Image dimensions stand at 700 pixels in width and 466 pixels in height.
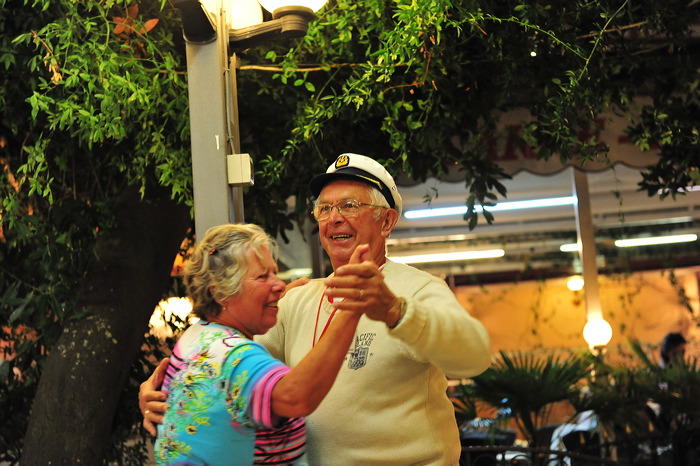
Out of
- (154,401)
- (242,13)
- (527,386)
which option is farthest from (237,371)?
(527,386)

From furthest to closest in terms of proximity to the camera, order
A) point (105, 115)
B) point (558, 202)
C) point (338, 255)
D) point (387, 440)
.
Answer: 1. point (558, 202)
2. point (105, 115)
3. point (338, 255)
4. point (387, 440)

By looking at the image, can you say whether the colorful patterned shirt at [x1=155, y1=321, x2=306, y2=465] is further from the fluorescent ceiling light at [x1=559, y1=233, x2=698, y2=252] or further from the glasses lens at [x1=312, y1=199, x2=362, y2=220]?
the fluorescent ceiling light at [x1=559, y1=233, x2=698, y2=252]

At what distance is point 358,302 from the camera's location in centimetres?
189

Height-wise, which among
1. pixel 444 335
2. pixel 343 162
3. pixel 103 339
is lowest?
pixel 444 335

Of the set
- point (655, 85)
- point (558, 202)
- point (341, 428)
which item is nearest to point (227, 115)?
point (341, 428)

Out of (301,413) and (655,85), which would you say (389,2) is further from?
(301,413)

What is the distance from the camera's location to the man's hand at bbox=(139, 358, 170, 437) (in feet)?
7.23

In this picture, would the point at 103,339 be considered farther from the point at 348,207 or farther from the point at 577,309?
the point at 577,309

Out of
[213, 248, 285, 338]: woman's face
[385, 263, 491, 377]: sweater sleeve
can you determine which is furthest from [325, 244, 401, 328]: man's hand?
[213, 248, 285, 338]: woman's face

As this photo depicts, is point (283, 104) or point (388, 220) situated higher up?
point (283, 104)

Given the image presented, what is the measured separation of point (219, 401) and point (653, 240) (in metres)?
9.91

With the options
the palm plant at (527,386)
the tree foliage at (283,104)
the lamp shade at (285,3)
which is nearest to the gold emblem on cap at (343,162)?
the lamp shade at (285,3)

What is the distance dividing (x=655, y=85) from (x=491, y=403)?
7.35ft

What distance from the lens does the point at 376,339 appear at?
2.40 meters
